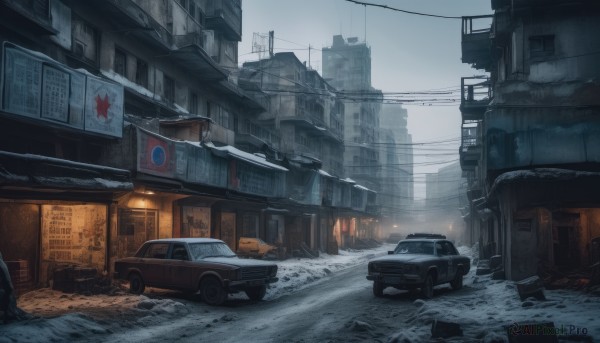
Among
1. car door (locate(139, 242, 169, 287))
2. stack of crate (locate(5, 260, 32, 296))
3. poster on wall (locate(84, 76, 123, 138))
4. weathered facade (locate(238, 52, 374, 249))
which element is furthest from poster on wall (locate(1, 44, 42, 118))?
weathered facade (locate(238, 52, 374, 249))

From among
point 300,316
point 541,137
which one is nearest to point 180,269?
point 300,316

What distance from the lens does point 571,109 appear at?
17.5 metres

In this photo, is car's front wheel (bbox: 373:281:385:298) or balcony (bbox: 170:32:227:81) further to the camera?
balcony (bbox: 170:32:227:81)

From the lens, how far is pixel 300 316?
12.0 metres

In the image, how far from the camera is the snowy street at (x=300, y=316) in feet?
30.6

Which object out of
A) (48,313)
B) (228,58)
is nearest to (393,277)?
(48,313)

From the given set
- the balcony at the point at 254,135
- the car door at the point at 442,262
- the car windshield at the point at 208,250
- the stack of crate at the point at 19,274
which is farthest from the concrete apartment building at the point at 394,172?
the stack of crate at the point at 19,274

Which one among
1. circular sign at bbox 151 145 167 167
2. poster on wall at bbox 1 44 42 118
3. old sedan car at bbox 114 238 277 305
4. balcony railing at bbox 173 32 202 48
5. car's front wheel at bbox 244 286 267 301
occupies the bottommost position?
car's front wheel at bbox 244 286 267 301

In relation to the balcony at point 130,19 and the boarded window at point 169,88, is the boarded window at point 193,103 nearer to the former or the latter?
the boarded window at point 169,88

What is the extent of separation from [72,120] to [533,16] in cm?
1801

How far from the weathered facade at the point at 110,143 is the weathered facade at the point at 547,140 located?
464 inches

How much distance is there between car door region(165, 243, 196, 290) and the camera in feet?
45.1

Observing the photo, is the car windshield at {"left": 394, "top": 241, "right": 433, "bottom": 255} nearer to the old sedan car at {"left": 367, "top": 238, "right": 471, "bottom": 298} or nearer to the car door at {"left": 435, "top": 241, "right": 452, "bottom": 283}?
the old sedan car at {"left": 367, "top": 238, "right": 471, "bottom": 298}

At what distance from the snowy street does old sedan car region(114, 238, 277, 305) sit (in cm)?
47
